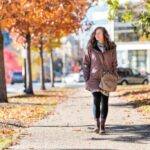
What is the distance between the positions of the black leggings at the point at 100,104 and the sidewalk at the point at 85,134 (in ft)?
1.32

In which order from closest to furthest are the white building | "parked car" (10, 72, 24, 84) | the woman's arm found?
the woman's arm → the white building → "parked car" (10, 72, 24, 84)

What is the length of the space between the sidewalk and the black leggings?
0.40 metres

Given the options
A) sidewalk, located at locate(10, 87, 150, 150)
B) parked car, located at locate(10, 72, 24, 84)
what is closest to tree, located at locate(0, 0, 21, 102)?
sidewalk, located at locate(10, 87, 150, 150)

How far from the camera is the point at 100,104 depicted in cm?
1235

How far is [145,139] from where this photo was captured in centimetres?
1123

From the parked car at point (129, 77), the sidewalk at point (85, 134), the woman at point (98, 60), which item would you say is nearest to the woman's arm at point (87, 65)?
the woman at point (98, 60)

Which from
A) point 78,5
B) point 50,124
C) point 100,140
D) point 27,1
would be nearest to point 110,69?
point 100,140

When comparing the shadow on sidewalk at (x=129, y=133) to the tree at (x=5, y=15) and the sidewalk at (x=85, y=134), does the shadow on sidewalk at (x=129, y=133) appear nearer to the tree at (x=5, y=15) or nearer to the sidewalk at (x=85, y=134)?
the sidewalk at (x=85, y=134)

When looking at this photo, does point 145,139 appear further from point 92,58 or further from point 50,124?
point 50,124

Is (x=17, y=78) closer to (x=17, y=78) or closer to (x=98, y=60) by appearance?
(x=17, y=78)

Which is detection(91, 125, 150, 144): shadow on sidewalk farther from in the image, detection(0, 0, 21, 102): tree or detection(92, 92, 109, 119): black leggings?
detection(0, 0, 21, 102): tree

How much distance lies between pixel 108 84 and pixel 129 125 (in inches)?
75.8

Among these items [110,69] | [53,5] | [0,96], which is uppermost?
[53,5]

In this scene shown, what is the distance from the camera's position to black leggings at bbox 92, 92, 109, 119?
40.0 ft
